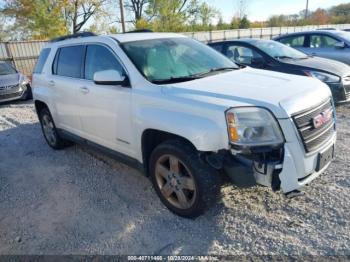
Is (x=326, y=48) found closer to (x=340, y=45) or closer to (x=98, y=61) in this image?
(x=340, y=45)

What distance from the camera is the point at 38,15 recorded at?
2408 cm

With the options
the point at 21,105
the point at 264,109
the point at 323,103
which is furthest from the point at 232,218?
the point at 21,105

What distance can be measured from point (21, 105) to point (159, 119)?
8.50 m

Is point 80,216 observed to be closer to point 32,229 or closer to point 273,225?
point 32,229

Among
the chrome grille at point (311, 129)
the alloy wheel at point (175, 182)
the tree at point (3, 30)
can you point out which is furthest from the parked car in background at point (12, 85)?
the tree at point (3, 30)

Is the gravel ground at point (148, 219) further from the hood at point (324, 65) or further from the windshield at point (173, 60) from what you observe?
the hood at point (324, 65)

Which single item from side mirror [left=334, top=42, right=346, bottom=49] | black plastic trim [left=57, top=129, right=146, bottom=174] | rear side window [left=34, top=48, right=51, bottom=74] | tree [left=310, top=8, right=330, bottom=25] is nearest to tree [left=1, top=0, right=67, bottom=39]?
rear side window [left=34, top=48, right=51, bottom=74]

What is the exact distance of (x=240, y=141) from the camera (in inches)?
99.2

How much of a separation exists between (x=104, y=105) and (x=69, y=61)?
1.27m

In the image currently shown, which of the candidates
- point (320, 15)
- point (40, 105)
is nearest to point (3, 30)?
point (40, 105)

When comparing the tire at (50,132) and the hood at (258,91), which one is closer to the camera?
the hood at (258,91)

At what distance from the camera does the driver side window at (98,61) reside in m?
3.57

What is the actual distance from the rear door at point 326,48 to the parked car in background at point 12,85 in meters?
→ 9.42

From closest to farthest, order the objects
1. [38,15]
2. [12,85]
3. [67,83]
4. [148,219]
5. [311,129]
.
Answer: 1. [311,129]
2. [148,219]
3. [67,83]
4. [12,85]
5. [38,15]
